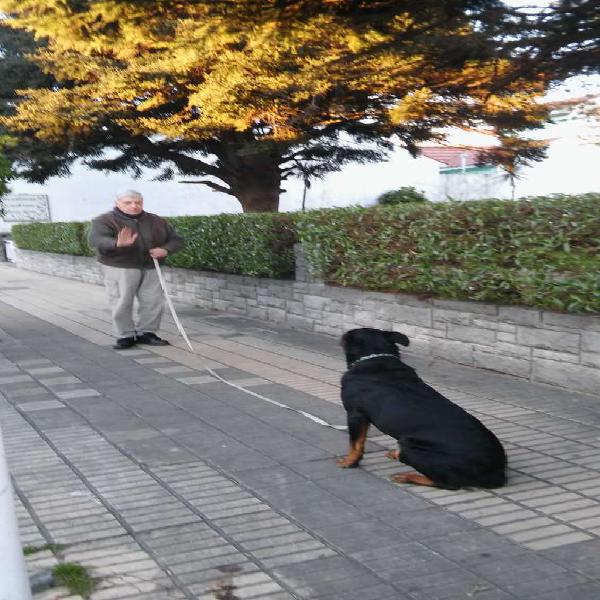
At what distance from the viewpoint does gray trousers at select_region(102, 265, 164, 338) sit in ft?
31.5

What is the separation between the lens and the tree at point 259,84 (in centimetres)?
732

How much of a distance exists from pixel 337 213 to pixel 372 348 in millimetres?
5184

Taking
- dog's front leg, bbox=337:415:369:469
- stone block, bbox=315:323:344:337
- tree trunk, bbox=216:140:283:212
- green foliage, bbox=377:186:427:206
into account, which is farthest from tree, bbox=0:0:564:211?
dog's front leg, bbox=337:415:369:469

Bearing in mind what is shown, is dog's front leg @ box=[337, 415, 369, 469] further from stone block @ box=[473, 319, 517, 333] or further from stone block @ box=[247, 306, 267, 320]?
stone block @ box=[247, 306, 267, 320]

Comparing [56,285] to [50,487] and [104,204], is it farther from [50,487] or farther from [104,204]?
[50,487]

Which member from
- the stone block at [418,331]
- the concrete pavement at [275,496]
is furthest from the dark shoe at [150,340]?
the stone block at [418,331]

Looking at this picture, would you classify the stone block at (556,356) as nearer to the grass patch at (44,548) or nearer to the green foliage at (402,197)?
the grass patch at (44,548)

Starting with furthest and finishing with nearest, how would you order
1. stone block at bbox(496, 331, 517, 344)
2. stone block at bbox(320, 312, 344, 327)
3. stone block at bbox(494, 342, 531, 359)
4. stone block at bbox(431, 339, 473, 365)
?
stone block at bbox(320, 312, 344, 327)
stone block at bbox(431, 339, 473, 365)
stone block at bbox(496, 331, 517, 344)
stone block at bbox(494, 342, 531, 359)

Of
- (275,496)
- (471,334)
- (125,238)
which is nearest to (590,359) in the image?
(471,334)

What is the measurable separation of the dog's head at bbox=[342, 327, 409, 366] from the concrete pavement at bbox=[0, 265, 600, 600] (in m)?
0.66

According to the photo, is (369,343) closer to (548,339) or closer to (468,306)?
(548,339)

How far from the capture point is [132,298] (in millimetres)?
9633

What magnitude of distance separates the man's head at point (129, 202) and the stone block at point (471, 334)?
392cm

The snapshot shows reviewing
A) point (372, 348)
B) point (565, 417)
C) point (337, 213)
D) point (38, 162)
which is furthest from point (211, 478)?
point (38, 162)
